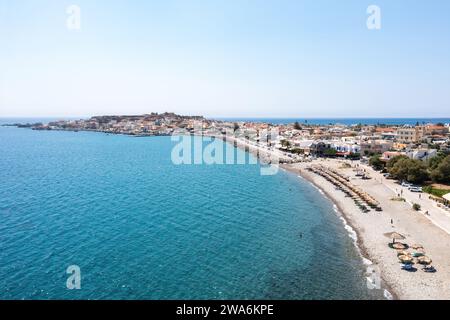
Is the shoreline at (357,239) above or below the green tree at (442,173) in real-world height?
below

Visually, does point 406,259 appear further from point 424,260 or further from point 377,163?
point 377,163

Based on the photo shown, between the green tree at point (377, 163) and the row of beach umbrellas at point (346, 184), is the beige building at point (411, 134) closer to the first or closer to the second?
the green tree at point (377, 163)

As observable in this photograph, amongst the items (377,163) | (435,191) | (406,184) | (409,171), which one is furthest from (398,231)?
(377,163)

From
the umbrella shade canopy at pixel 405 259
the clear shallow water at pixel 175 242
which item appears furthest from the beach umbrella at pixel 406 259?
the clear shallow water at pixel 175 242
